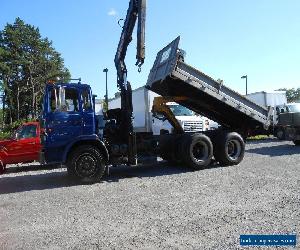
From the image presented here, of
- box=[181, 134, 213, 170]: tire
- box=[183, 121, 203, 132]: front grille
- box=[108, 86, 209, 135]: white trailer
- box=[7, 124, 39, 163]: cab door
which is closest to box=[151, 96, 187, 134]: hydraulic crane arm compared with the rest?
box=[108, 86, 209, 135]: white trailer

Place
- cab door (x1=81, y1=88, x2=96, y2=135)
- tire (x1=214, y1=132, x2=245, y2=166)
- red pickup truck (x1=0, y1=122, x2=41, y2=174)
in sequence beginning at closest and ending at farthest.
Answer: cab door (x1=81, y1=88, x2=96, y2=135), tire (x1=214, y1=132, x2=245, y2=166), red pickup truck (x1=0, y1=122, x2=41, y2=174)

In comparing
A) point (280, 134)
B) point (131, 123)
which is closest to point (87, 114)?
point (131, 123)

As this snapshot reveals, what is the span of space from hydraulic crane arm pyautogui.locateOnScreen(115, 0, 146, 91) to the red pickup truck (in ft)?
12.6

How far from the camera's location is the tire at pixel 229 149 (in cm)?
1241

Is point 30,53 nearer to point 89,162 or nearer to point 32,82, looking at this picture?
point 32,82

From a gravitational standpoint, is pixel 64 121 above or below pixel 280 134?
above

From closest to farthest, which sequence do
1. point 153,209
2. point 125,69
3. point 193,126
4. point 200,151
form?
point 153,209
point 125,69
point 200,151
point 193,126

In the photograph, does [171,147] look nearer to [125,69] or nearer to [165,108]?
[165,108]

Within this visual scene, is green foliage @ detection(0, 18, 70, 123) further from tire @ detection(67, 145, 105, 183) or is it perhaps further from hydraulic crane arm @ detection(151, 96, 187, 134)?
tire @ detection(67, 145, 105, 183)

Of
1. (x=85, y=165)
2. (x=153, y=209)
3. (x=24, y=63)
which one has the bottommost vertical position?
(x=153, y=209)

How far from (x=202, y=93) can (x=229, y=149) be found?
2.29m

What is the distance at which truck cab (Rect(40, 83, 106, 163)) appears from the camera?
33.1 feet

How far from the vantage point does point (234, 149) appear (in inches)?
506

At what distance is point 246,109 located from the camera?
12.5m
